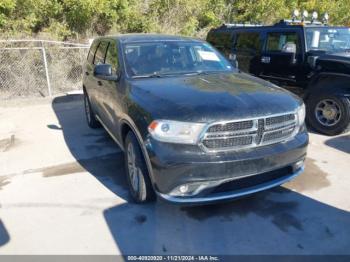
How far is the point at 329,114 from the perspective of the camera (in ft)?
19.0

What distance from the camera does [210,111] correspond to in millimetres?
2975

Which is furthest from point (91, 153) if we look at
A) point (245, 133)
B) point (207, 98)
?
point (245, 133)

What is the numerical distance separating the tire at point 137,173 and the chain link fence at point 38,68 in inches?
265

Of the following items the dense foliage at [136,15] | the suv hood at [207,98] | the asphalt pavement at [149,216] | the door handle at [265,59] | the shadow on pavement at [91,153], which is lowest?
the shadow on pavement at [91,153]

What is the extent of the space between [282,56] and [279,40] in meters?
0.37

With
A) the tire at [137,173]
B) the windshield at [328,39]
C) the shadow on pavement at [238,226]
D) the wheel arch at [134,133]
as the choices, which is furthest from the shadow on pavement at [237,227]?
the windshield at [328,39]

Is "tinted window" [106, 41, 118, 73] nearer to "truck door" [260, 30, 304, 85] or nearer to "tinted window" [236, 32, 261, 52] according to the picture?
"truck door" [260, 30, 304, 85]

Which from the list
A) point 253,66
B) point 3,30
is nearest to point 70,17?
point 3,30

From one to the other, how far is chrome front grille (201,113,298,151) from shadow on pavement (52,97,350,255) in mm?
794

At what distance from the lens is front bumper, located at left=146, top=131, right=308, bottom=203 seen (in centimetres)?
290

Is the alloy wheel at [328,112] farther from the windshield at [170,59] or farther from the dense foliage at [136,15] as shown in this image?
the dense foliage at [136,15]

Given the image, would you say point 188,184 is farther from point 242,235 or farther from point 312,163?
point 312,163

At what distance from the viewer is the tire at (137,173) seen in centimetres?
339

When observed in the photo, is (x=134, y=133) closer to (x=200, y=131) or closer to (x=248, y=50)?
(x=200, y=131)
